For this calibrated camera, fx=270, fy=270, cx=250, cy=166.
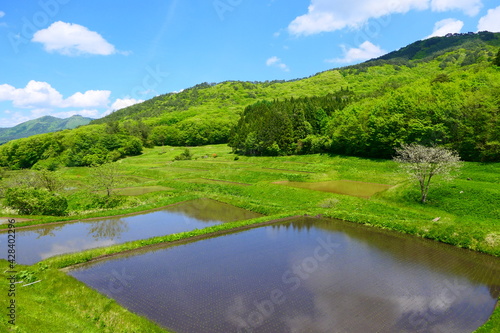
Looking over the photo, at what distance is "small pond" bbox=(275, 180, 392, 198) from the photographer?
4425 cm

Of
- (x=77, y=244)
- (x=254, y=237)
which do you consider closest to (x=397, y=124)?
(x=254, y=237)

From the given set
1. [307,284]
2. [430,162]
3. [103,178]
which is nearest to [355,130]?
[430,162]

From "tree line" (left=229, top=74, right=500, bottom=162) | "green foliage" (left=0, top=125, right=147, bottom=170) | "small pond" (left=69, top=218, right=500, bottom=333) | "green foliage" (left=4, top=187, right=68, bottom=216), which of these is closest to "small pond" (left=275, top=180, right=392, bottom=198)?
"small pond" (left=69, top=218, right=500, bottom=333)

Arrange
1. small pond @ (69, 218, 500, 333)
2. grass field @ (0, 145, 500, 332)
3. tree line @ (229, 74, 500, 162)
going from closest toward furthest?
1. small pond @ (69, 218, 500, 333)
2. grass field @ (0, 145, 500, 332)
3. tree line @ (229, 74, 500, 162)

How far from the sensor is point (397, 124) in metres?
64.3

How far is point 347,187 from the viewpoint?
48094 mm

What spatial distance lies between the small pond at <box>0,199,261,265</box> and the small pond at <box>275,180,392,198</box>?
16.3 m

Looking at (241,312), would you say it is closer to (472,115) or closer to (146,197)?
(146,197)

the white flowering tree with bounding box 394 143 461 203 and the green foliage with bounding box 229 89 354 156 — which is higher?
the green foliage with bounding box 229 89 354 156

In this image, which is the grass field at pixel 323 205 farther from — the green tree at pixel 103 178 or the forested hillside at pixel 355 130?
the forested hillside at pixel 355 130

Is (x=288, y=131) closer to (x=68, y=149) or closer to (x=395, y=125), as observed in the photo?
(x=395, y=125)

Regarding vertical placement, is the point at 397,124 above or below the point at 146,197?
above

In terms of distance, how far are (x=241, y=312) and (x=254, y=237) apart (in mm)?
A: 13241

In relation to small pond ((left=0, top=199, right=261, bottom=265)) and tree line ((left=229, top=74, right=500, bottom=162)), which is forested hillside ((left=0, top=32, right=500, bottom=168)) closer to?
tree line ((left=229, top=74, right=500, bottom=162))
